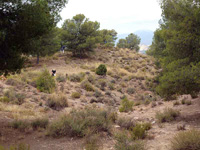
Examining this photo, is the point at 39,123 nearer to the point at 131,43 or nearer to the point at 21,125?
the point at 21,125

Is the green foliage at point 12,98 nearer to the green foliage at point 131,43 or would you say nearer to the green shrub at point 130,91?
the green shrub at point 130,91

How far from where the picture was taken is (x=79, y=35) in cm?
3256

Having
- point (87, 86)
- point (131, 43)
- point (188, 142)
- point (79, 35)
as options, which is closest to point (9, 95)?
point (87, 86)

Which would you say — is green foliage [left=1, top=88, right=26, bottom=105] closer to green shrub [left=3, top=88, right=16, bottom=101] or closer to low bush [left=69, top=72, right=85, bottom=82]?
green shrub [left=3, top=88, right=16, bottom=101]

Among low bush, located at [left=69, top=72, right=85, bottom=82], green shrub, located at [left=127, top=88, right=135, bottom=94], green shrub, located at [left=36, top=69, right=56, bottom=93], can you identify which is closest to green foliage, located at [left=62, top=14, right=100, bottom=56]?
low bush, located at [left=69, top=72, right=85, bottom=82]

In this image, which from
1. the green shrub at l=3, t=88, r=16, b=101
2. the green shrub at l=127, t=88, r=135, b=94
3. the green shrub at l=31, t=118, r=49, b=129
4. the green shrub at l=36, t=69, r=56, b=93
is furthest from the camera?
the green shrub at l=127, t=88, r=135, b=94

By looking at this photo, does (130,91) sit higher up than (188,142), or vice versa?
(188,142)

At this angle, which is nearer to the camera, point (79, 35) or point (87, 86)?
point (87, 86)

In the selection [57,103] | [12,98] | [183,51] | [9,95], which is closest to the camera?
[183,51]

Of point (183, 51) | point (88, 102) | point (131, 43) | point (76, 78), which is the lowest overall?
point (88, 102)

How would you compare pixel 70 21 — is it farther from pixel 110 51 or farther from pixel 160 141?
pixel 160 141

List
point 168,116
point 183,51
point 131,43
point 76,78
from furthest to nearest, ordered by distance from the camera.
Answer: point 131,43
point 76,78
point 168,116
point 183,51

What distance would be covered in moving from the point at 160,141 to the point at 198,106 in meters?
5.94

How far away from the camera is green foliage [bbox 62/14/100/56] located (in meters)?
31.8
